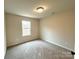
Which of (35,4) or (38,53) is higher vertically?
(35,4)

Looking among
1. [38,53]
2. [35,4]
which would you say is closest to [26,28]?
[38,53]

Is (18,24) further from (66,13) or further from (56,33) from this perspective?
(66,13)

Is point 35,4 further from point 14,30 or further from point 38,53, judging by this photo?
point 14,30

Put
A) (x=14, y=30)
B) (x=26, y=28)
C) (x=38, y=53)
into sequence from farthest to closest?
1. (x=26, y=28)
2. (x=14, y=30)
3. (x=38, y=53)

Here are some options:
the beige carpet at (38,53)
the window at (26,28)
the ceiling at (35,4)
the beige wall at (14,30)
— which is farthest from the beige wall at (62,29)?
the beige wall at (14,30)

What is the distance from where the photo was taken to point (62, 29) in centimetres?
383

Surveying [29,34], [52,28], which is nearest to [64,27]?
[52,28]

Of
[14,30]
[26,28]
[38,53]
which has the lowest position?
[38,53]

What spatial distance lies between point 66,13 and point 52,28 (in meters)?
1.57

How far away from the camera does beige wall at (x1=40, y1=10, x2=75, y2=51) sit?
330 cm

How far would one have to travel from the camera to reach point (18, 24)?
4.57 meters

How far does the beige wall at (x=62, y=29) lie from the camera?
3303 mm

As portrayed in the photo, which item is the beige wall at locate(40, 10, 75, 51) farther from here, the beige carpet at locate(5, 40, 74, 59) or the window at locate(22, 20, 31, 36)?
the window at locate(22, 20, 31, 36)

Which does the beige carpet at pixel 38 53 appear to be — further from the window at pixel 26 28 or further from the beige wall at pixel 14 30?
the window at pixel 26 28
